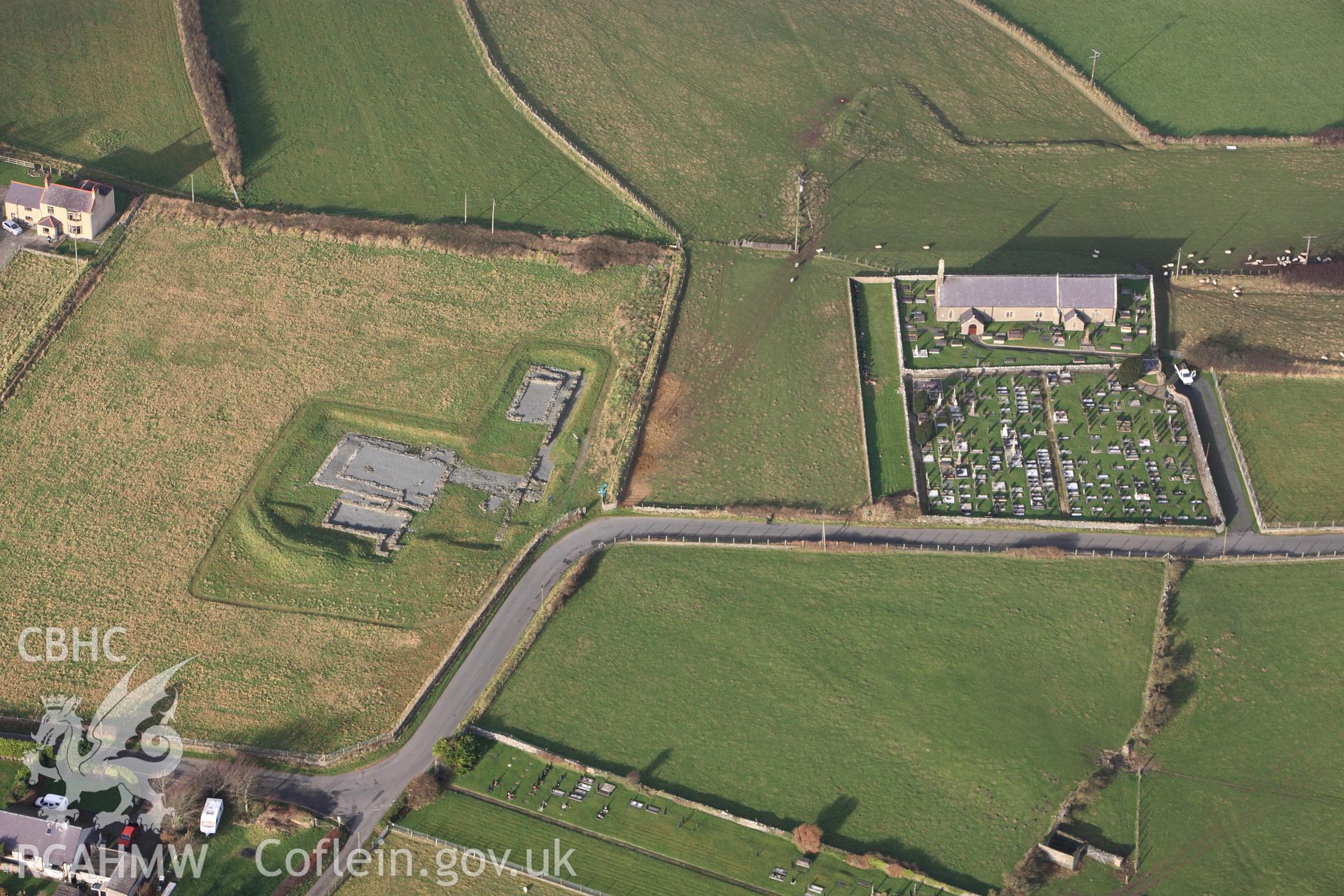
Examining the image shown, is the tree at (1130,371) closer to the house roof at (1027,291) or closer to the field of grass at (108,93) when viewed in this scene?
the house roof at (1027,291)

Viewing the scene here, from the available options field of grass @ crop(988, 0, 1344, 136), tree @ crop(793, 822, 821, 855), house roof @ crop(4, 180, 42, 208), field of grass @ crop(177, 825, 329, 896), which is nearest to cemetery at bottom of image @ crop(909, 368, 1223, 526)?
tree @ crop(793, 822, 821, 855)

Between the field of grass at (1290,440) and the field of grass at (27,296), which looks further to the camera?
the field of grass at (27,296)

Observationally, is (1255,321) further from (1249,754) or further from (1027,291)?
(1249,754)

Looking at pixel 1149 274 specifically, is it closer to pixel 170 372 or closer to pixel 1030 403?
pixel 1030 403

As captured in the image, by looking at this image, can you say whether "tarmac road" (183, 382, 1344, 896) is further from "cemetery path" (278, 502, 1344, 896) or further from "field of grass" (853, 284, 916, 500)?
"field of grass" (853, 284, 916, 500)

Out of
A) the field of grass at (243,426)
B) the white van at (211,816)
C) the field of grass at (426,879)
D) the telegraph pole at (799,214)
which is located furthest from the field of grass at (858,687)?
the telegraph pole at (799,214)

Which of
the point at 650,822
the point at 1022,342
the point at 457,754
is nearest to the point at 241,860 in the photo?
the point at 457,754
